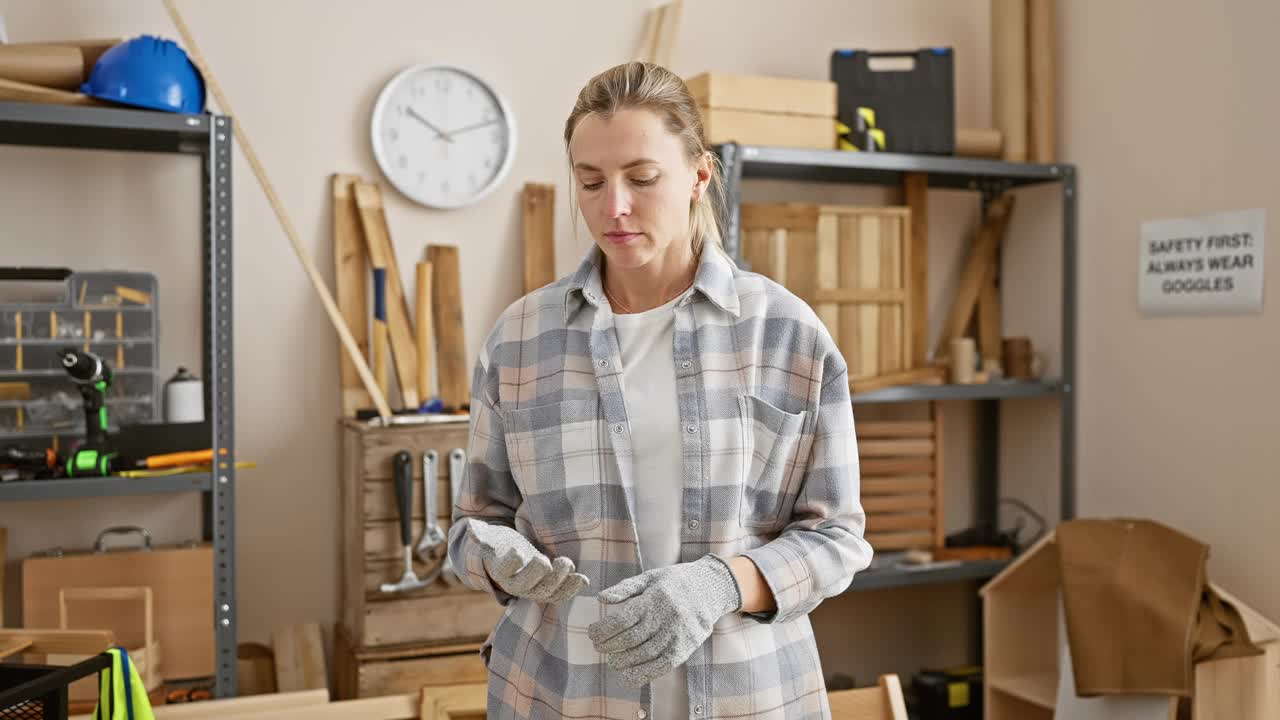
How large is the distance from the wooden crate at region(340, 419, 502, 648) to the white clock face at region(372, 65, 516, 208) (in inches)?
26.0

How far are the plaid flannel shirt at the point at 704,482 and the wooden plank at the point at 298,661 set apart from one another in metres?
1.51

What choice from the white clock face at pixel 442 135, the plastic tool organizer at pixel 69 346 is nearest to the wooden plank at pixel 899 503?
the white clock face at pixel 442 135

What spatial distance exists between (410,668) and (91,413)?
0.88 metres

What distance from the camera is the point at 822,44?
342 cm

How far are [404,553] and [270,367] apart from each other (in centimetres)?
61

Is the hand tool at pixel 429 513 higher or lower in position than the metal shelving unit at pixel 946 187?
lower

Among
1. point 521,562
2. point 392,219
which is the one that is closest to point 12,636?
point 392,219

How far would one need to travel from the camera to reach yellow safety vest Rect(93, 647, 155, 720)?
2008 millimetres

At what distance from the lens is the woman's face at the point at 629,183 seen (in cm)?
134

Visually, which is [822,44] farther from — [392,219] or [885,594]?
[885,594]

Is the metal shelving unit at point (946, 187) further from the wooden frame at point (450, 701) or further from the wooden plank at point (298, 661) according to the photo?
the wooden plank at point (298, 661)

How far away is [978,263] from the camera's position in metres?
3.51

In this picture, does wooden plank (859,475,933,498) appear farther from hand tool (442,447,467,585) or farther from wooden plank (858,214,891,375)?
hand tool (442,447,467,585)

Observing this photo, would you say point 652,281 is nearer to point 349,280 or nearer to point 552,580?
point 552,580
